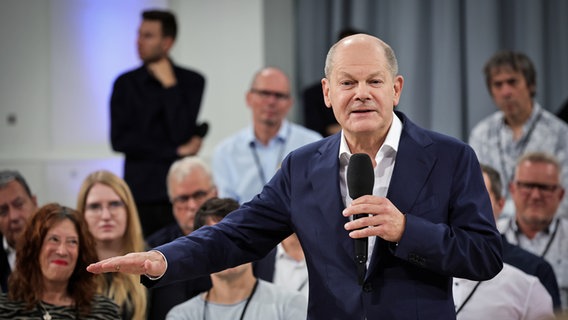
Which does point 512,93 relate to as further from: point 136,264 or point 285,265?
point 136,264

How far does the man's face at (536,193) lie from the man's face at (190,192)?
149 cm

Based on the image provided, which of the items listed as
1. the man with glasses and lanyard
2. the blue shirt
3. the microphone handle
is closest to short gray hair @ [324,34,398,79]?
the microphone handle

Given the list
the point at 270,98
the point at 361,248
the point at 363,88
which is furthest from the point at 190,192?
the point at 361,248

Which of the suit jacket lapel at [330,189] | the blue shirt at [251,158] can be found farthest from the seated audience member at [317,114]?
the suit jacket lapel at [330,189]

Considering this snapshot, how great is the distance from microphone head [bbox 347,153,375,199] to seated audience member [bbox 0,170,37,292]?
2.39 m

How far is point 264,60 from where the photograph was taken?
21.7 ft

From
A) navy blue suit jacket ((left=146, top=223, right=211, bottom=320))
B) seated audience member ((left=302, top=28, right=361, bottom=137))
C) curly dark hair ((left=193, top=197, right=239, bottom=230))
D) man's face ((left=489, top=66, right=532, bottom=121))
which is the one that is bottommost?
navy blue suit jacket ((left=146, top=223, right=211, bottom=320))

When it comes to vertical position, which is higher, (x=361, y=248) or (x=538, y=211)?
(x=361, y=248)

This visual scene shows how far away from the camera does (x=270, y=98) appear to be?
202 inches

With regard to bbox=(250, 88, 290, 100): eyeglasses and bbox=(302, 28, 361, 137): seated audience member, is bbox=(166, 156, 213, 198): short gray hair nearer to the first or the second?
bbox=(250, 88, 290, 100): eyeglasses

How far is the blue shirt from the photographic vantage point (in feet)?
16.6

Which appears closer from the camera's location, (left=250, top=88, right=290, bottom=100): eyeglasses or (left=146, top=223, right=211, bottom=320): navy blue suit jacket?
(left=146, top=223, right=211, bottom=320): navy blue suit jacket

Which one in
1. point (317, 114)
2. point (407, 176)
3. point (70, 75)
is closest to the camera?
point (407, 176)

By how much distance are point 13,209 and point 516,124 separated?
273 cm
